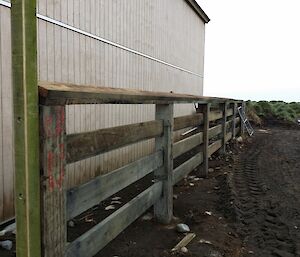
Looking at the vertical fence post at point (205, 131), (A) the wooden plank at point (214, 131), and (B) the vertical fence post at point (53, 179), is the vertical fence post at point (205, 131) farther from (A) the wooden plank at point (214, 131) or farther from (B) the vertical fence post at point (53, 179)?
(B) the vertical fence post at point (53, 179)

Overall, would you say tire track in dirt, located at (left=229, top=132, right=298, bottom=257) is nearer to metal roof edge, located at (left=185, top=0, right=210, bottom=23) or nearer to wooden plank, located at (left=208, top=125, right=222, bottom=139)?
wooden plank, located at (left=208, top=125, right=222, bottom=139)

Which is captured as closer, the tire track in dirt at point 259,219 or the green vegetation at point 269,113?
the tire track in dirt at point 259,219

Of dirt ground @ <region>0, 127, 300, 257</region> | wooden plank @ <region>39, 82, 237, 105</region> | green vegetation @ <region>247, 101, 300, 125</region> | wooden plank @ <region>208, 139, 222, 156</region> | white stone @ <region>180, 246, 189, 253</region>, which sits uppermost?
wooden plank @ <region>39, 82, 237, 105</region>

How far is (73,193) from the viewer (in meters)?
2.38

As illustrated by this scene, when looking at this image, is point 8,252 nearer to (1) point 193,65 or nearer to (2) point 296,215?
(2) point 296,215

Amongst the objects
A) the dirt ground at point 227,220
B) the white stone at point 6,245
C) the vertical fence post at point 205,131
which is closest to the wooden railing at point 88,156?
the dirt ground at point 227,220

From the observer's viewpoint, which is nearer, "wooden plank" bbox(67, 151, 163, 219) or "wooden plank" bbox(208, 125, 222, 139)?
"wooden plank" bbox(67, 151, 163, 219)

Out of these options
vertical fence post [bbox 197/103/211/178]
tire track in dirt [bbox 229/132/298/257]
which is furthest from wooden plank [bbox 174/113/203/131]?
tire track in dirt [bbox 229/132/298/257]

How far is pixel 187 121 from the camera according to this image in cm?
549

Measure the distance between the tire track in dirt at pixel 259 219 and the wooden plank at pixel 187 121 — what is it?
1268 mm

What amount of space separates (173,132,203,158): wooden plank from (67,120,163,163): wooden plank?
114cm

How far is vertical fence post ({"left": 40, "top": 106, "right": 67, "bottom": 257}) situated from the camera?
201 cm

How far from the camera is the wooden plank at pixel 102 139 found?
7.69 feet

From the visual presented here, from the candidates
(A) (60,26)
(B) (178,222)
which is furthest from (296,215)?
(A) (60,26)
